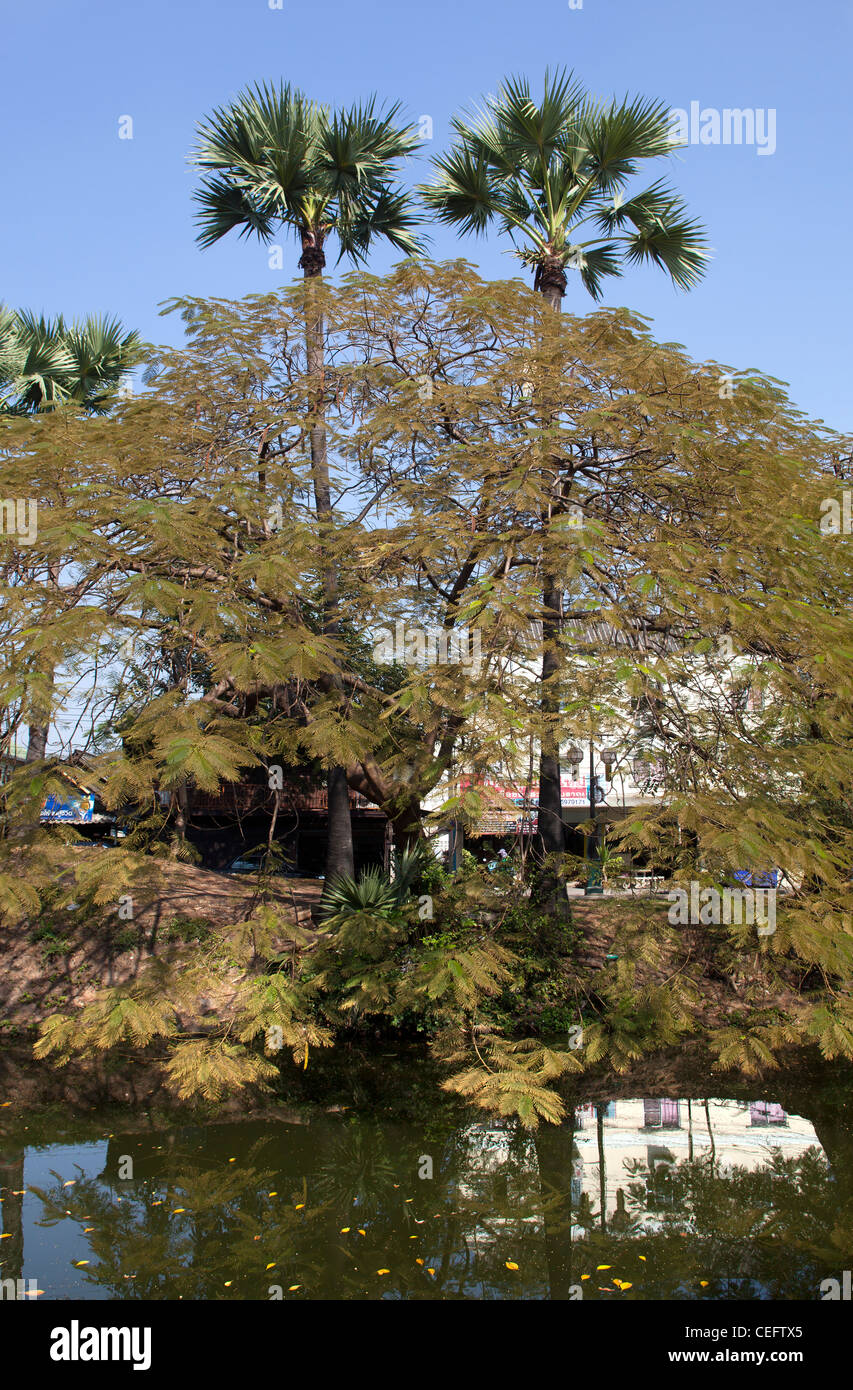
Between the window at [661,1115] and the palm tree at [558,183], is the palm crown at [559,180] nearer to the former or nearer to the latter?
the palm tree at [558,183]

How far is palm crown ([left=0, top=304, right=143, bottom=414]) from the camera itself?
17.0 meters

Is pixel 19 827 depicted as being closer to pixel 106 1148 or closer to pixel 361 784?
pixel 106 1148

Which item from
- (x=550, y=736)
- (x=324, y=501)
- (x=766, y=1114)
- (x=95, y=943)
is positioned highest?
(x=324, y=501)

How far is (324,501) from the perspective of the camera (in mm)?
11820

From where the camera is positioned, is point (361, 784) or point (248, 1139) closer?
point (248, 1139)

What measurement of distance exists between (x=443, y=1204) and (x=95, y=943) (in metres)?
7.96

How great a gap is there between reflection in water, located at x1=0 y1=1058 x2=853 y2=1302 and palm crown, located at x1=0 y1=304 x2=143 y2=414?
13451 millimetres

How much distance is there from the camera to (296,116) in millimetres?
13070

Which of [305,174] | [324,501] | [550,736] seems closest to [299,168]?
[305,174]

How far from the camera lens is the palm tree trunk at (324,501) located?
10430 millimetres

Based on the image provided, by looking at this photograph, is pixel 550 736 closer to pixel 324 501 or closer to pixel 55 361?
pixel 324 501

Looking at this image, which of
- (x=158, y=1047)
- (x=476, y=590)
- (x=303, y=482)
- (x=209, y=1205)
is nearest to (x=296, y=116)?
(x=303, y=482)
